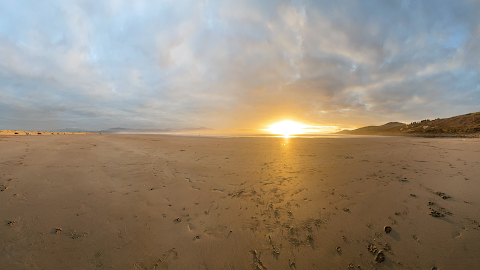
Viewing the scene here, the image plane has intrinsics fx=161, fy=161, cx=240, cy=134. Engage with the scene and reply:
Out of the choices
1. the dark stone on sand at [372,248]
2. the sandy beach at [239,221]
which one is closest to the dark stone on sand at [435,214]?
the sandy beach at [239,221]

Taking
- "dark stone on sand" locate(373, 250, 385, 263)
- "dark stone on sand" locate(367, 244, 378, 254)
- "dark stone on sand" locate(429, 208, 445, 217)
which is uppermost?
"dark stone on sand" locate(429, 208, 445, 217)

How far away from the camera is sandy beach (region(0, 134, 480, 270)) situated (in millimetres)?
2426

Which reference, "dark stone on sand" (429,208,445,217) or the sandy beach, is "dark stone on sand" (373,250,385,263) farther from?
"dark stone on sand" (429,208,445,217)

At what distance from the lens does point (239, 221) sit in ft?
10.9

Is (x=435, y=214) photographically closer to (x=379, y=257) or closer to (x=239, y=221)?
(x=379, y=257)

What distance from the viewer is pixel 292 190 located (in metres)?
4.66

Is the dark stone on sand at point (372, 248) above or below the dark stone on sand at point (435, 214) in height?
below

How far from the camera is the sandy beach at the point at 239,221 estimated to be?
2.43 meters

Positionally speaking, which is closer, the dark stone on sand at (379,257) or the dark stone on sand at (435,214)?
the dark stone on sand at (379,257)

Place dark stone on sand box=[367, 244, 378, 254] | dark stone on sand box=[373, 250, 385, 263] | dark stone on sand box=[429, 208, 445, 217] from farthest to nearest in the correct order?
dark stone on sand box=[429, 208, 445, 217]
dark stone on sand box=[367, 244, 378, 254]
dark stone on sand box=[373, 250, 385, 263]

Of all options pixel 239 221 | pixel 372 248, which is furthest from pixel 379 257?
pixel 239 221

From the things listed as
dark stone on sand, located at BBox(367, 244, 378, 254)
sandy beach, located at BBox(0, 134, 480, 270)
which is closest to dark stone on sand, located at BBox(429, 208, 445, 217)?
sandy beach, located at BBox(0, 134, 480, 270)

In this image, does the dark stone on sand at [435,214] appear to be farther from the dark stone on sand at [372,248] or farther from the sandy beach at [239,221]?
the dark stone on sand at [372,248]

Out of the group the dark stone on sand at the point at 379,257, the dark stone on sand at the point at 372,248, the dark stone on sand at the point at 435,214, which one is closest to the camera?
the dark stone on sand at the point at 379,257
